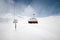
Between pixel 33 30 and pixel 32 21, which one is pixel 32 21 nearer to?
pixel 32 21

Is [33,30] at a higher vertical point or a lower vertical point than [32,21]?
lower

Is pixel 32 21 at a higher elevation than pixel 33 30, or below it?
higher

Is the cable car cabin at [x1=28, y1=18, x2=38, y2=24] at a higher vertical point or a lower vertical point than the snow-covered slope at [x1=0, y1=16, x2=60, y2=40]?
higher

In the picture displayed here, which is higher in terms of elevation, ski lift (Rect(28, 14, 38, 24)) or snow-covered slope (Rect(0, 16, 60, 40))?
ski lift (Rect(28, 14, 38, 24))

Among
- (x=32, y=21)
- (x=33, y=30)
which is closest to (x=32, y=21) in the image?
(x=32, y=21)

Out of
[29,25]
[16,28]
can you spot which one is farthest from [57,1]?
[16,28]

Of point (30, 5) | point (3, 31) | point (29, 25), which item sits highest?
point (30, 5)

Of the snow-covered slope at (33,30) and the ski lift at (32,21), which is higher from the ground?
the ski lift at (32,21)

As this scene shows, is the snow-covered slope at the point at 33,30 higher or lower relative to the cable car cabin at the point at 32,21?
lower

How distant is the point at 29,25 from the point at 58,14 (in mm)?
707

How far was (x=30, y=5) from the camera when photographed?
2.10 m

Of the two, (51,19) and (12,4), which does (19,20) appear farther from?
(51,19)

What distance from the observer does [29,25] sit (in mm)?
2090

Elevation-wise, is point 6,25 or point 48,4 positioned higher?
point 48,4
